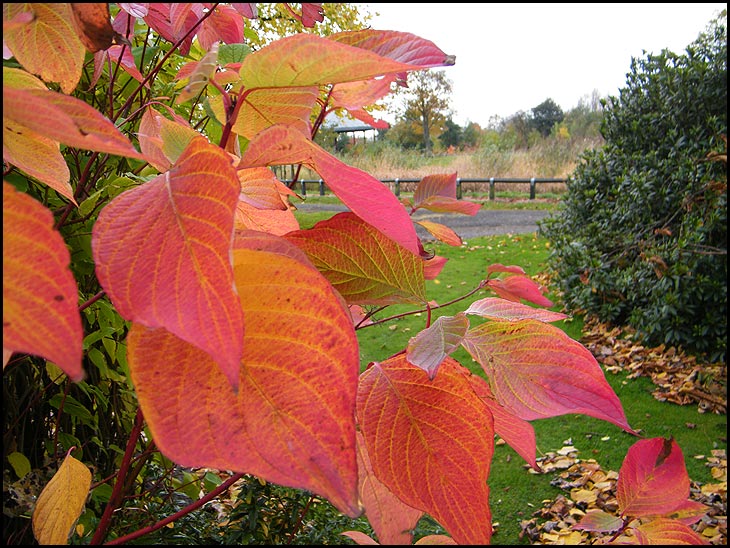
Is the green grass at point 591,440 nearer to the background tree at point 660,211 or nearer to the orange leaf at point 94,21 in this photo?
the background tree at point 660,211

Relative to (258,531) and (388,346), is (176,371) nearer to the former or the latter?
(258,531)

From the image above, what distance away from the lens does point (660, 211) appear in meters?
3.64

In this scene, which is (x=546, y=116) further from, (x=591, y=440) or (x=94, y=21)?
(x=94, y=21)

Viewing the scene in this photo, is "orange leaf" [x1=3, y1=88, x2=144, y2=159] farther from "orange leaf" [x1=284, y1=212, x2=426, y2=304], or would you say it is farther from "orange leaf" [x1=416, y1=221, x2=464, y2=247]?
"orange leaf" [x1=416, y1=221, x2=464, y2=247]

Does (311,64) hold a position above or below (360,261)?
above

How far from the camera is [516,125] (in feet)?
71.6

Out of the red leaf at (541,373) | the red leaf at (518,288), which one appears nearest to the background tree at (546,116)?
the red leaf at (518,288)

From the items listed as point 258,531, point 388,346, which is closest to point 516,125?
point 388,346

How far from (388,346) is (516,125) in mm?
19976

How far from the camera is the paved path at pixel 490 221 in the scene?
8273 millimetres

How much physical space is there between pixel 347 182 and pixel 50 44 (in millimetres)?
200

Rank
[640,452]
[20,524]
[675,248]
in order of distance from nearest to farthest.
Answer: [640,452] → [20,524] → [675,248]

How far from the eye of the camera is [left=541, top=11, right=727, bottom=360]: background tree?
3.10 m

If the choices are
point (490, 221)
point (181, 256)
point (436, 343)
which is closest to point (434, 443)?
point (436, 343)
